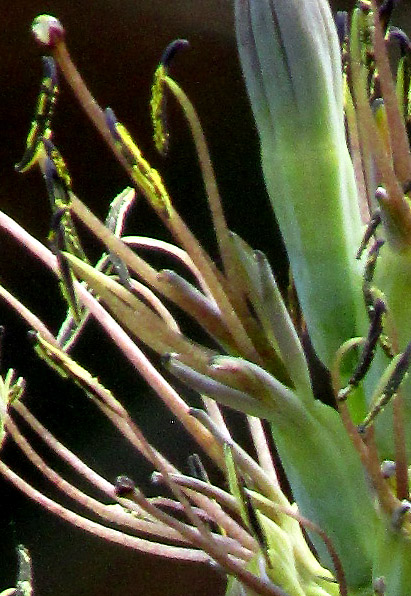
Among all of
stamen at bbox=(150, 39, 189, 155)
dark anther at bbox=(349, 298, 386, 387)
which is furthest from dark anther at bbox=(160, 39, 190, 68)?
dark anther at bbox=(349, 298, 386, 387)

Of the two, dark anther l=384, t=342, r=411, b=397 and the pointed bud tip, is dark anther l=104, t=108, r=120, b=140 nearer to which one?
the pointed bud tip

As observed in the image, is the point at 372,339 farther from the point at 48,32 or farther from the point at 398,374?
the point at 48,32

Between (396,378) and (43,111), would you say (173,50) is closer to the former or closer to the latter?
(43,111)

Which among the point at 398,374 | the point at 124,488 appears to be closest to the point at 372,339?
the point at 398,374

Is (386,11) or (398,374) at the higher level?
(386,11)

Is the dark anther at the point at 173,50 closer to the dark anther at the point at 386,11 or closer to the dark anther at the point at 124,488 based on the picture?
the dark anther at the point at 386,11

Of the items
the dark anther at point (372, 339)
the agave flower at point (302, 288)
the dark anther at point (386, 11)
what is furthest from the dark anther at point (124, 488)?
the dark anther at point (386, 11)

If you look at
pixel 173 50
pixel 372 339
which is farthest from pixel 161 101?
pixel 372 339

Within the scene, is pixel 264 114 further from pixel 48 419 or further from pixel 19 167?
pixel 48 419

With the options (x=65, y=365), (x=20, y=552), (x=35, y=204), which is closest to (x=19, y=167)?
(x=65, y=365)
